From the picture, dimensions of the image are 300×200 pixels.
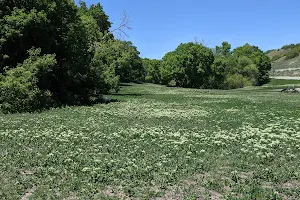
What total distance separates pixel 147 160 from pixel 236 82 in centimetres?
9259

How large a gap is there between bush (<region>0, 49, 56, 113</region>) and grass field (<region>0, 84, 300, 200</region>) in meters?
5.36

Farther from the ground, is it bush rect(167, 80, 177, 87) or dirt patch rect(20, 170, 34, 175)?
dirt patch rect(20, 170, 34, 175)

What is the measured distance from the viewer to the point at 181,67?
9669 cm

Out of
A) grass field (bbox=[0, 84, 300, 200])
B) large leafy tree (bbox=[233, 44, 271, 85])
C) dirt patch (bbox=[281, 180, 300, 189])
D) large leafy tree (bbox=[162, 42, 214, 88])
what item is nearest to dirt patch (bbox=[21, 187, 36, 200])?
grass field (bbox=[0, 84, 300, 200])

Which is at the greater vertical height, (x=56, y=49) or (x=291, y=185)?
(x=56, y=49)

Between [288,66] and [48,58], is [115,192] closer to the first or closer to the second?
[48,58]

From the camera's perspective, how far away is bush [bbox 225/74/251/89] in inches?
3954

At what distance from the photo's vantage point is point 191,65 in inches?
3748

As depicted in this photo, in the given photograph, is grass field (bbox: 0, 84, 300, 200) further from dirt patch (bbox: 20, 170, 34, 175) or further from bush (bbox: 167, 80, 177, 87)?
bush (bbox: 167, 80, 177, 87)

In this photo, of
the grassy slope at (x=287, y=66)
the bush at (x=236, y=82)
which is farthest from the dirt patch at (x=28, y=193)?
the grassy slope at (x=287, y=66)

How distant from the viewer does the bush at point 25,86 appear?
948 inches

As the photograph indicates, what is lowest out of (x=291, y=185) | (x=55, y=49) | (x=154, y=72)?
(x=291, y=185)

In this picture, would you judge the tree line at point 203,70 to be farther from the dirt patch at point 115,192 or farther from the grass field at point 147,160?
the dirt patch at point 115,192

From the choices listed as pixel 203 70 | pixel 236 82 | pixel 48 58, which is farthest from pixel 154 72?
pixel 48 58
